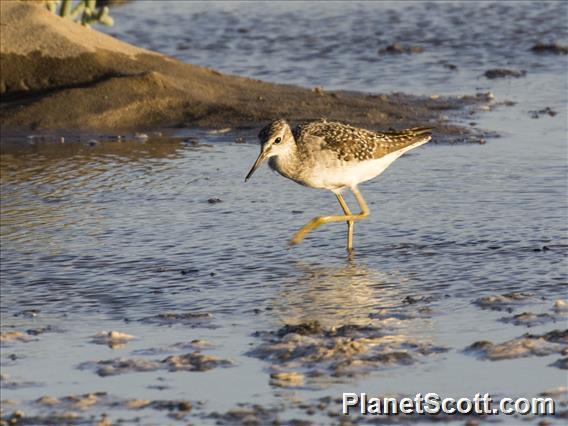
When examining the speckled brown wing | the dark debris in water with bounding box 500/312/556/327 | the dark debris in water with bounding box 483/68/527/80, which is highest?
the dark debris in water with bounding box 483/68/527/80

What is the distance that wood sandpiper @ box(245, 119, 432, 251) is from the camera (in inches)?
444

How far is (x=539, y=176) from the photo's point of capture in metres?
13.5

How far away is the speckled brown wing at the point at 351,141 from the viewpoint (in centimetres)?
1155

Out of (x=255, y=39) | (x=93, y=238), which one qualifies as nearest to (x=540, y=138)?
(x=93, y=238)

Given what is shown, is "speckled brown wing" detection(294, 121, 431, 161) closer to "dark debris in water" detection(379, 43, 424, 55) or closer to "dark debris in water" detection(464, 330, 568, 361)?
"dark debris in water" detection(464, 330, 568, 361)

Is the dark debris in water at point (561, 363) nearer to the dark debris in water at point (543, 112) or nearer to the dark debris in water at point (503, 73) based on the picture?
the dark debris in water at point (543, 112)

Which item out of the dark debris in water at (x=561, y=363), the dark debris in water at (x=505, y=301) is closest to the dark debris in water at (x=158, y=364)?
the dark debris in water at (x=561, y=363)

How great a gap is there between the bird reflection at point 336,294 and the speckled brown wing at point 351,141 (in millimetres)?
1178

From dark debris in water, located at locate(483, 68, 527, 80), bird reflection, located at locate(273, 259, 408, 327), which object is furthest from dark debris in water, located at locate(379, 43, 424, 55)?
bird reflection, located at locate(273, 259, 408, 327)

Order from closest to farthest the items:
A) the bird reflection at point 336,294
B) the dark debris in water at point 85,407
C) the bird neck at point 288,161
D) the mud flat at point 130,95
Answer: the dark debris in water at point 85,407, the bird reflection at point 336,294, the bird neck at point 288,161, the mud flat at point 130,95

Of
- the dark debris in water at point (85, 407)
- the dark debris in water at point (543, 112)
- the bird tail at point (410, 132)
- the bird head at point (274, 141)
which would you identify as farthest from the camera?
the dark debris in water at point (543, 112)

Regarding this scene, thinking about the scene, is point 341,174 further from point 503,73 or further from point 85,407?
point 503,73

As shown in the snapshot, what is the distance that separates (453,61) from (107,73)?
6813mm

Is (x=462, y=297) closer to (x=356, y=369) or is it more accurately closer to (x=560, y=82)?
(x=356, y=369)
